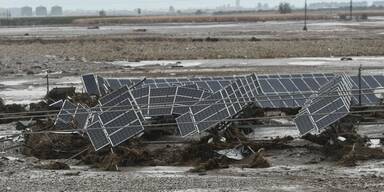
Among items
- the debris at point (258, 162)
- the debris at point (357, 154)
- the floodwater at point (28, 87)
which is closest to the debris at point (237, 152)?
the debris at point (258, 162)

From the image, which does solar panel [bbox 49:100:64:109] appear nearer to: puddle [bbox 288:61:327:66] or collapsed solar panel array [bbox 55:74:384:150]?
collapsed solar panel array [bbox 55:74:384:150]

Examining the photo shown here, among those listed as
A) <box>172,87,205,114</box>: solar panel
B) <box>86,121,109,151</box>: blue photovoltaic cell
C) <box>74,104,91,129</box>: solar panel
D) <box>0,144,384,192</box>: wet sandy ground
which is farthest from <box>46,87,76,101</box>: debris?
<box>0,144,384,192</box>: wet sandy ground

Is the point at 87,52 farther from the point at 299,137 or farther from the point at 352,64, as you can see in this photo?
the point at 299,137

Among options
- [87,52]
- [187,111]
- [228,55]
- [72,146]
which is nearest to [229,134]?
[187,111]

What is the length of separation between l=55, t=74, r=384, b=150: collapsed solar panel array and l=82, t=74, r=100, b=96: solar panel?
1.01ft

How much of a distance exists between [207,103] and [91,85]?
6.66 metres

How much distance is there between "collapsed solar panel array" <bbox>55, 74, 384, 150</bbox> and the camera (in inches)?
633

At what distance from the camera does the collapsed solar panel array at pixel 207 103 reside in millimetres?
16078

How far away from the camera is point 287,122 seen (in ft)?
66.6

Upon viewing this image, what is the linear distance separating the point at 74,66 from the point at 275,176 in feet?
96.3

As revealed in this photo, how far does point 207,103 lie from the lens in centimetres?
1783

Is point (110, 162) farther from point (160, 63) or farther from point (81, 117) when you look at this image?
point (160, 63)

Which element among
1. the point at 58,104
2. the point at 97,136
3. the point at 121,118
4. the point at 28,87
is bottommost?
the point at 28,87

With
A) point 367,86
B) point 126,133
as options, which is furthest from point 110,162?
point 367,86
